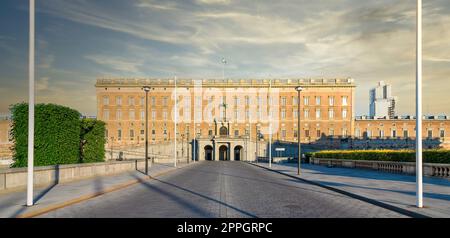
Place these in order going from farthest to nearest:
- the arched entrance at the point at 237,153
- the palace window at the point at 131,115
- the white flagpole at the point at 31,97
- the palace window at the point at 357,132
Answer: the palace window at the point at 357,132 → the palace window at the point at 131,115 → the arched entrance at the point at 237,153 → the white flagpole at the point at 31,97

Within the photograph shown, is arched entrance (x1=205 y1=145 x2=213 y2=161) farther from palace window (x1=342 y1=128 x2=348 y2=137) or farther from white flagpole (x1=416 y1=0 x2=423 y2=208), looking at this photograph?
white flagpole (x1=416 y1=0 x2=423 y2=208)

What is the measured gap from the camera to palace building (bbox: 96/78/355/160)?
112 metres

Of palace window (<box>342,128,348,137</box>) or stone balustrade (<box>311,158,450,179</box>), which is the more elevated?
palace window (<box>342,128,348,137</box>)

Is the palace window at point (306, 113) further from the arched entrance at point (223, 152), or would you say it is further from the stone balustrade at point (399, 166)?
the stone balustrade at point (399, 166)

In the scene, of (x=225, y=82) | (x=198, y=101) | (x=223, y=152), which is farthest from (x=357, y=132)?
(x=198, y=101)

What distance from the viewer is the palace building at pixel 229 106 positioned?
4407 inches

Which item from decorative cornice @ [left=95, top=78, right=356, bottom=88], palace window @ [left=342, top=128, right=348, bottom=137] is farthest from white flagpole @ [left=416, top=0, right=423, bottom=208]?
palace window @ [left=342, top=128, right=348, bottom=137]

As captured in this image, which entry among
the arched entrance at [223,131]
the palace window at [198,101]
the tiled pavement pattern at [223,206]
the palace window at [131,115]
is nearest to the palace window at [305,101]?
the arched entrance at [223,131]

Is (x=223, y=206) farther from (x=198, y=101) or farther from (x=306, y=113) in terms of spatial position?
(x=306, y=113)

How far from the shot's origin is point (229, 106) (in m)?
113

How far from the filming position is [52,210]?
12992 millimetres

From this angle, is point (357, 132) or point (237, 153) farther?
point (357, 132)
